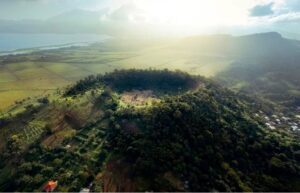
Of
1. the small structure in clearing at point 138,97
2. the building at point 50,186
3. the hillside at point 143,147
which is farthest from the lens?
the small structure in clearing at point 138,97

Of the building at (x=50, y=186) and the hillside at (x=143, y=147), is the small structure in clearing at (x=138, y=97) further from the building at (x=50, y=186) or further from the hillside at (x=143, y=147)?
the building at (x=50, y=186)

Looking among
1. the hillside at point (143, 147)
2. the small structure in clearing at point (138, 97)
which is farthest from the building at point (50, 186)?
the small structure in clearing at point (138, 97)

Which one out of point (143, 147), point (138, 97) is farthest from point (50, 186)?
point (138, 97)

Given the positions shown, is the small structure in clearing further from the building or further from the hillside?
the building

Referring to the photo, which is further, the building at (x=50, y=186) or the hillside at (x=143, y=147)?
the hillside at (x=143, y=147)

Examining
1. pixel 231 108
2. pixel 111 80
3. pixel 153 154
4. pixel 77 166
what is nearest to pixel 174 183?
pixel 153 154

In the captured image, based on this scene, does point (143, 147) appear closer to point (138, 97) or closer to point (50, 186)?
point (50, 186)

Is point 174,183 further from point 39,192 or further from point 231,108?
point 231,108

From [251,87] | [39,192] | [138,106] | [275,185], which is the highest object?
[138,106]
